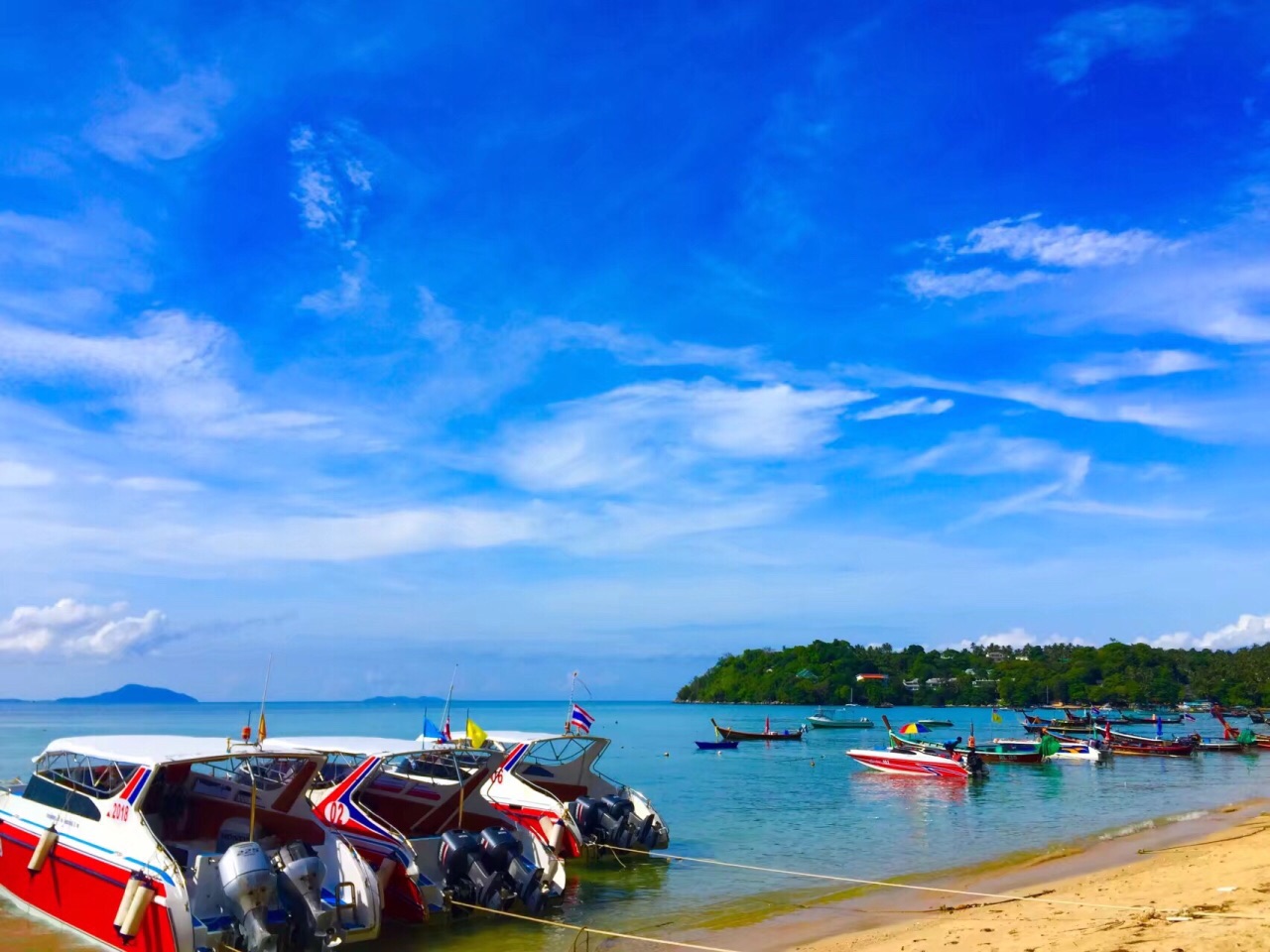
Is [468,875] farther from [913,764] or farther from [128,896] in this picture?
[913,764]

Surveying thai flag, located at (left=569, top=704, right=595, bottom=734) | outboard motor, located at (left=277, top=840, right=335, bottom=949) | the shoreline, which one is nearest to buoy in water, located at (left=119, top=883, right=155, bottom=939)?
outboard motor, located at (left=277, top=840, right=335, bottom=949)

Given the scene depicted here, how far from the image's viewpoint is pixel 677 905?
19.4 metres

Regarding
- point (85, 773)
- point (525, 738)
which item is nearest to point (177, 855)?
point (85, 773)

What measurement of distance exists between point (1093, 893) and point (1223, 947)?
6.56 m

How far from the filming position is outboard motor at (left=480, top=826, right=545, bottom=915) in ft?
57.2

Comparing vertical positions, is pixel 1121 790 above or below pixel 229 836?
below

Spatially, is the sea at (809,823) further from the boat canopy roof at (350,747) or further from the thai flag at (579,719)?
the thai flag at (579,719)

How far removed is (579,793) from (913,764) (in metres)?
26.7

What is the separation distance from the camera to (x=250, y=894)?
43.6 feet

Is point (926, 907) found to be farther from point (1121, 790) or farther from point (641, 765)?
point (641, 765)

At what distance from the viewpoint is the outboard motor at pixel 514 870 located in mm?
17438

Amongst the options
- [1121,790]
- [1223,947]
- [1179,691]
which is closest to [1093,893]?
[1223,947]

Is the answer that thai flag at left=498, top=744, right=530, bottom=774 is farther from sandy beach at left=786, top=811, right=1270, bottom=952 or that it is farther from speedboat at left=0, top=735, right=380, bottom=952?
sandy beach at left=786, top=811, right=1270, bottom=952

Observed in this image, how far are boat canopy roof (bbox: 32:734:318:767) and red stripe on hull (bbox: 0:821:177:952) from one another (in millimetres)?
1432
